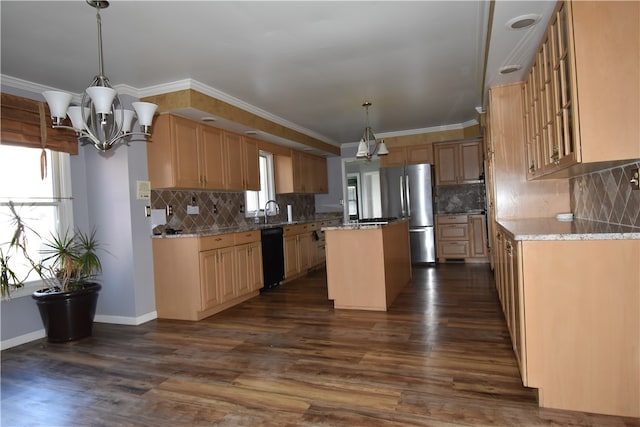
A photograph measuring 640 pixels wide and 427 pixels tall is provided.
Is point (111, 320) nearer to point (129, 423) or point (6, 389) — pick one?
point (6, 389)

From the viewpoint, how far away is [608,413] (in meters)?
1.85

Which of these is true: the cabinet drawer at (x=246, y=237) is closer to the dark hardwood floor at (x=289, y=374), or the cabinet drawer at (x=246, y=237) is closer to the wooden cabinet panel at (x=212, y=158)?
the wooden cabinet panel at (x=212, y=158)

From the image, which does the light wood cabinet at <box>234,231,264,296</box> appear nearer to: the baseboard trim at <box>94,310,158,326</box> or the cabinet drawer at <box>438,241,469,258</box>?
the baseboard trim at <box>94,310,158,326</box>

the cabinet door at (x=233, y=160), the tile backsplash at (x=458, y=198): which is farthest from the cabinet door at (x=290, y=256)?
the tile backsplash at (x=458, y=198)

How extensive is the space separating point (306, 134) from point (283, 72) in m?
2.77

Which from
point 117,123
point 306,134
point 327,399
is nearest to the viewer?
point 327,399

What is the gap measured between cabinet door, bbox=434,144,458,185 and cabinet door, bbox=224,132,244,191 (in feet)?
11.4

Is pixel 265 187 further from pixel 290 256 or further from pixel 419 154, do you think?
pixel 419 154

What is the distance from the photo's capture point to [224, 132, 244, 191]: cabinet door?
4824 mm

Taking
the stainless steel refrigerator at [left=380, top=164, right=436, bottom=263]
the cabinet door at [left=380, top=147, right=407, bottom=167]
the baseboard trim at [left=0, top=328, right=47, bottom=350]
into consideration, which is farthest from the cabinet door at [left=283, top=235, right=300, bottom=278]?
the baseboard trim at [left=0, top=328, right=47, bottom=350]

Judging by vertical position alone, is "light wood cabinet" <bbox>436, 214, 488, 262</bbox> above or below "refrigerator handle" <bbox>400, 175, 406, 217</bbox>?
below

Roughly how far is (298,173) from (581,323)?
5.30m

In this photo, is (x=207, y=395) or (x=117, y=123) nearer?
(x=207, y=395)

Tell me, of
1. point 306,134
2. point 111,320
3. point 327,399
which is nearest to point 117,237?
point 111,320
